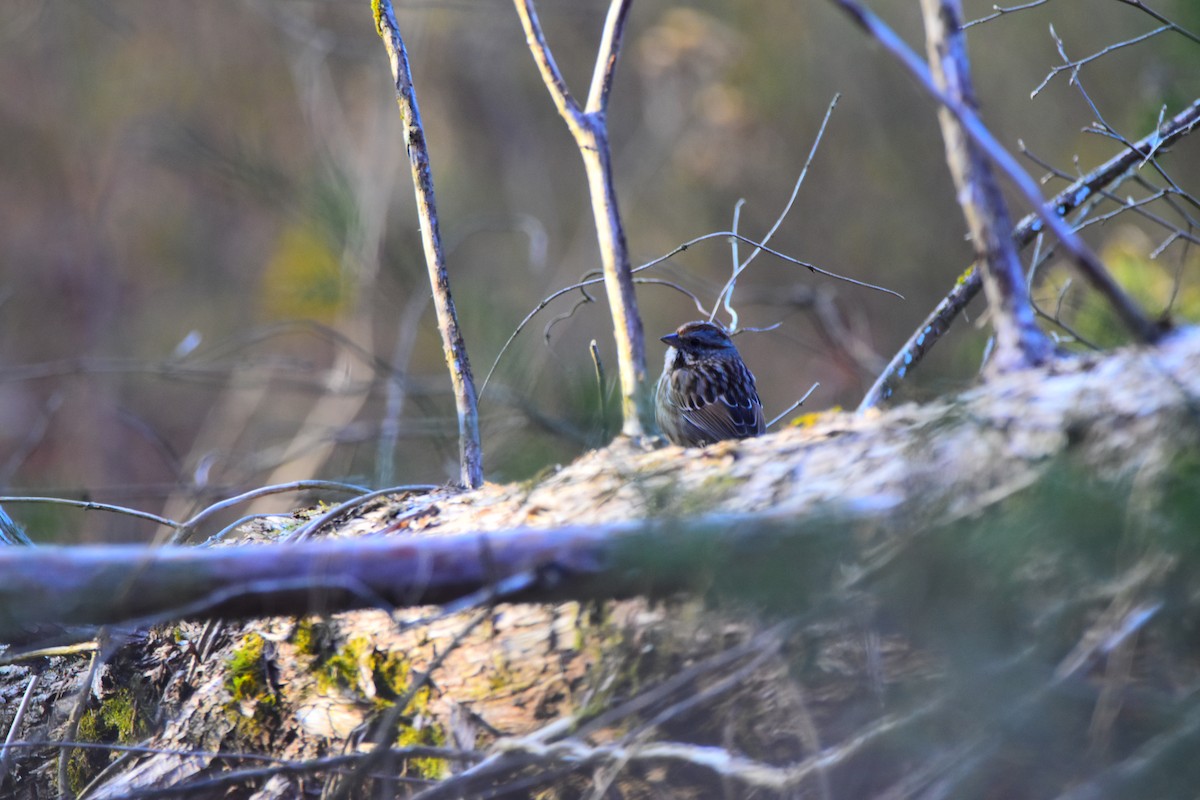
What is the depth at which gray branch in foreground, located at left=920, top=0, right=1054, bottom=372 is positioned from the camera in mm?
1938

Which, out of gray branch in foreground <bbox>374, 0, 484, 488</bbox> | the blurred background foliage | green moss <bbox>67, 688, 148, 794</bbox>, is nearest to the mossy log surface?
green moss <bbox>67, 688, 148, 794</bbox>

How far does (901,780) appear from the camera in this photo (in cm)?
168

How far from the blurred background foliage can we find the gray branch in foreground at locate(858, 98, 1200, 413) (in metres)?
5.13

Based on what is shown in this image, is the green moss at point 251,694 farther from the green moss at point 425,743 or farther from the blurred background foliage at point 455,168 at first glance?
the blurred background foliage at point 455,168

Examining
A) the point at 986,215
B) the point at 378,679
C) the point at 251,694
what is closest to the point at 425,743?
the point at 378,679

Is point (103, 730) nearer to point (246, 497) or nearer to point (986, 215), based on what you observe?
point (246, 497)

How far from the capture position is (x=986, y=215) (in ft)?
6.52

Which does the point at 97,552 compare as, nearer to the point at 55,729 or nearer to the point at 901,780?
the point at 55,729

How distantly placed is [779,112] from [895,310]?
103 inches

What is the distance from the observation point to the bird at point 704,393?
13.7 feet

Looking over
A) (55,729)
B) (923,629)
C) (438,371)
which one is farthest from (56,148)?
(923,629)

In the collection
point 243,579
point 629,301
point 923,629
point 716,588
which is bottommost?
point 923,629

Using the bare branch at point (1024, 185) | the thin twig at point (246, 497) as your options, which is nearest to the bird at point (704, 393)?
the thin twig at point (246, 497)

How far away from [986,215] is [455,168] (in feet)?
31.7
